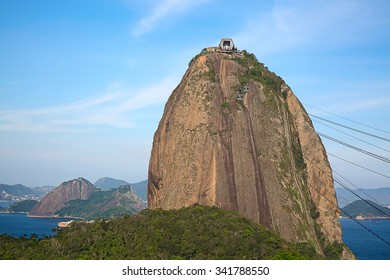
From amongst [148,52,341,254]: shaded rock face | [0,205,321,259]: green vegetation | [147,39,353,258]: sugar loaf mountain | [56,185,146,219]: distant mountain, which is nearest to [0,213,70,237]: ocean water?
[56,185,146,219]: distant mountain

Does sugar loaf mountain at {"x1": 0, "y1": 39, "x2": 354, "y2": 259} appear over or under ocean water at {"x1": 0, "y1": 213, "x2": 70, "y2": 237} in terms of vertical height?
over

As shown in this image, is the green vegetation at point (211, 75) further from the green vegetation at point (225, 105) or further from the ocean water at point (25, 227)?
the ocean water at point (25, 227)

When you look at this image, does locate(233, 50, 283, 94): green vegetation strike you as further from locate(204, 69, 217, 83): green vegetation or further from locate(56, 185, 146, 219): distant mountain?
locate(56, 185, 146, 219): distant mountain

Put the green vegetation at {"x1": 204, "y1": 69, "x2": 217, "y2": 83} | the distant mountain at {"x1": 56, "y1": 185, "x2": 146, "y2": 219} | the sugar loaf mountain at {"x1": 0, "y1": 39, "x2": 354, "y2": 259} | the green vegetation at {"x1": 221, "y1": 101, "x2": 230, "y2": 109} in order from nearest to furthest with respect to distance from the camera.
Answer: the sugar loaf mountain at {"x1": 0, "y1": 39, "x2": 354, "y2": 259} < the green vegetation at {"x1": 221, "y1": 101, "x2": 230, "y2": 109} < the green vegetation at {"x1": 204, "y1": 69, "x2": 217, "y2": 83} < the distant mountain at {"x1": 56, "y1": 185, "x2": 146, "y2": 219}

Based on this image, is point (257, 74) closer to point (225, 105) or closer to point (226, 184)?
point (225, 105)

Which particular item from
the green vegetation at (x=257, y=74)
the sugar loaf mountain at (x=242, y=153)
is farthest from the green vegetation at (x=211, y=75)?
the green vegetation at (x=257, y=74)

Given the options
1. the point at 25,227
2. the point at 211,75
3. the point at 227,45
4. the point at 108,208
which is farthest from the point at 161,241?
the point at 108,208
